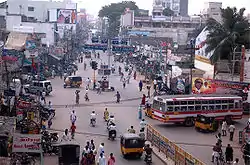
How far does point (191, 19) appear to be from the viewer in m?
101

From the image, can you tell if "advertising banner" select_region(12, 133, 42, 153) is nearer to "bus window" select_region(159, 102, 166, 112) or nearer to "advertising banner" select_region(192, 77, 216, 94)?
"bus window" select_region(159, 102, 166, 112)

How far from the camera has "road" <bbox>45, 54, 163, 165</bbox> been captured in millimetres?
22766

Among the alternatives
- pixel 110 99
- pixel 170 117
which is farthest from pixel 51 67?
pixel 170 117

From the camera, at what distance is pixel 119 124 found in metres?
28.1

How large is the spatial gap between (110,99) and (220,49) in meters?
9.92

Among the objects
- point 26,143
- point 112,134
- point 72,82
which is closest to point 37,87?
point 72,82

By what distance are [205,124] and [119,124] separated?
17.3ft

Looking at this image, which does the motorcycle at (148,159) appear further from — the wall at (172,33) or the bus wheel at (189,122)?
the wall at (172,33)

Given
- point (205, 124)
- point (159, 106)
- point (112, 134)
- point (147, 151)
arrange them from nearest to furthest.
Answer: point (147, 151), point (112, 134), point (205, 124), point (159, 106)

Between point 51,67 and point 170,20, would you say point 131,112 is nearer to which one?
point 51,67

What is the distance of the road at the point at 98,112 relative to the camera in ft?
74.7

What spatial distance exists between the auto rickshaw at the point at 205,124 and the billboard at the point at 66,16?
7914cm

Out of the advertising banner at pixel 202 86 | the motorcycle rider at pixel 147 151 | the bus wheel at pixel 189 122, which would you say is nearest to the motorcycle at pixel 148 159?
the motorcycle rider at pixel 147 151

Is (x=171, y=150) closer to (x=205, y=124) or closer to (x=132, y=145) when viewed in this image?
(x=132, y=145)
